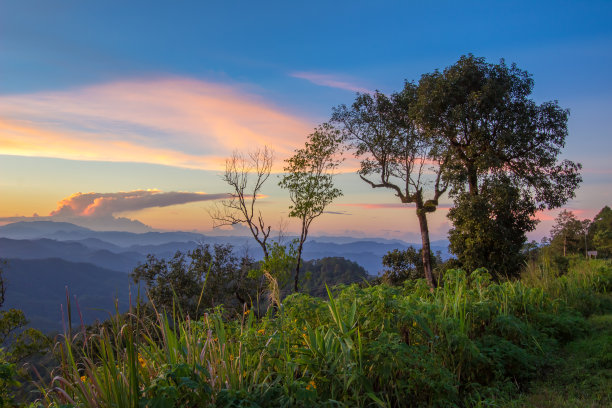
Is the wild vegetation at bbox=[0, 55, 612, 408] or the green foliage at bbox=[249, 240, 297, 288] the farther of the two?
the green foliage at bbox=[249, 240, 297, 288]

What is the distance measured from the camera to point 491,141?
52.4ft

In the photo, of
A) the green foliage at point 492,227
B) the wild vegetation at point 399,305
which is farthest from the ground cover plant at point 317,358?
the green foliage at point 492,227

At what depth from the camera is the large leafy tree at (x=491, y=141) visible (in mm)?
15289

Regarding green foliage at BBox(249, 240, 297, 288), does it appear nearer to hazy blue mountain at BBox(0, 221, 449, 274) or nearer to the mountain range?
the mountain range

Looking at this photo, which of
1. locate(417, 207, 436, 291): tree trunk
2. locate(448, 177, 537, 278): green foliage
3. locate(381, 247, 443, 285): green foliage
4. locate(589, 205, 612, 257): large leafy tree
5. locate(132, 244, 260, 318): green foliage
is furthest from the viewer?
locate(589, 205, 612, 257): large leafy tree

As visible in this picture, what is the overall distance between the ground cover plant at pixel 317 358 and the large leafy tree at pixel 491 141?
10859 mm

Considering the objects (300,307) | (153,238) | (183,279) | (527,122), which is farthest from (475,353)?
(153,238)

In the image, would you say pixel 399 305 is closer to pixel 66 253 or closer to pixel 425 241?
pixel 425 241

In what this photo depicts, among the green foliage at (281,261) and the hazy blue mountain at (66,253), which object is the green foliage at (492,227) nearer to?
the green foliage at (281,261)

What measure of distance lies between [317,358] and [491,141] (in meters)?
15.1

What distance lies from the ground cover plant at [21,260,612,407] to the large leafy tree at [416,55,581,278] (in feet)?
35.6

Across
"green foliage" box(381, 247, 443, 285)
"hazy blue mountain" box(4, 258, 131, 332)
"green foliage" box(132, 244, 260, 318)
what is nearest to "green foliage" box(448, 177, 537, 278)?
"green foliage" box(381, 247, 443, 285)

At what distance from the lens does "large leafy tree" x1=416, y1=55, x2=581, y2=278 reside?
15.3 meters

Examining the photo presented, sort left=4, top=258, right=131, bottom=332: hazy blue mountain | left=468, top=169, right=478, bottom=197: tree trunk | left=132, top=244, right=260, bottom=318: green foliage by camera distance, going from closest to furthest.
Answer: left=468, top=169, right=478, bottom=197: tree trunk → left=132, top=244, right=260, bottom=318: green foliage → left=4, top=258, right=131, bottom=332: hazy blue mountain
